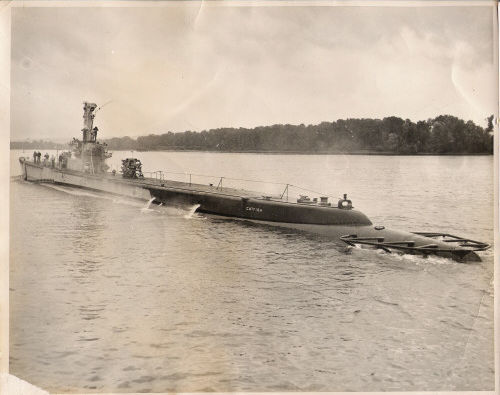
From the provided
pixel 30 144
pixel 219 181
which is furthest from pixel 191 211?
pixel 30 144

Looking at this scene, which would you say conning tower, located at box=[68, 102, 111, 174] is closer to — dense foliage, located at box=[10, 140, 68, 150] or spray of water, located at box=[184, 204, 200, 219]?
dense foliage, located at box=[10, 140, 68, 150]

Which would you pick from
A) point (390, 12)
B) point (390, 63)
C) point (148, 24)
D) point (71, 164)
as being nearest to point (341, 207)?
point (390, 63)

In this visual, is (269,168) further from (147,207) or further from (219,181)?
(147,207)

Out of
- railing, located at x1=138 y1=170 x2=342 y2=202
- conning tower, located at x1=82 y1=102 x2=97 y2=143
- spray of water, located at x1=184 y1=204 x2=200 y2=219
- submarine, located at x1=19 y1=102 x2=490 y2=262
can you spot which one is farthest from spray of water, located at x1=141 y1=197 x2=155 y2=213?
conning tower, located at x1=82 y1=102 x2=97 y2=143

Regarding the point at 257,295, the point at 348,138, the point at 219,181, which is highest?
the point at 348,138

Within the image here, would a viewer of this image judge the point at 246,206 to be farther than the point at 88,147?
Yes

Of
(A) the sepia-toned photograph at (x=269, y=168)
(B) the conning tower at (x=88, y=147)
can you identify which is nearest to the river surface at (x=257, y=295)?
(A) the sepia-toned photograph at (x=269, y=168)

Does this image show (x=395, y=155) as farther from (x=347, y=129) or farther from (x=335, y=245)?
(x=335, y=245)

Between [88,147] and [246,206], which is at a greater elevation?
[88,147]

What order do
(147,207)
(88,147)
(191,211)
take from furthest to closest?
(191,211) → (147,207) → (88,147)
